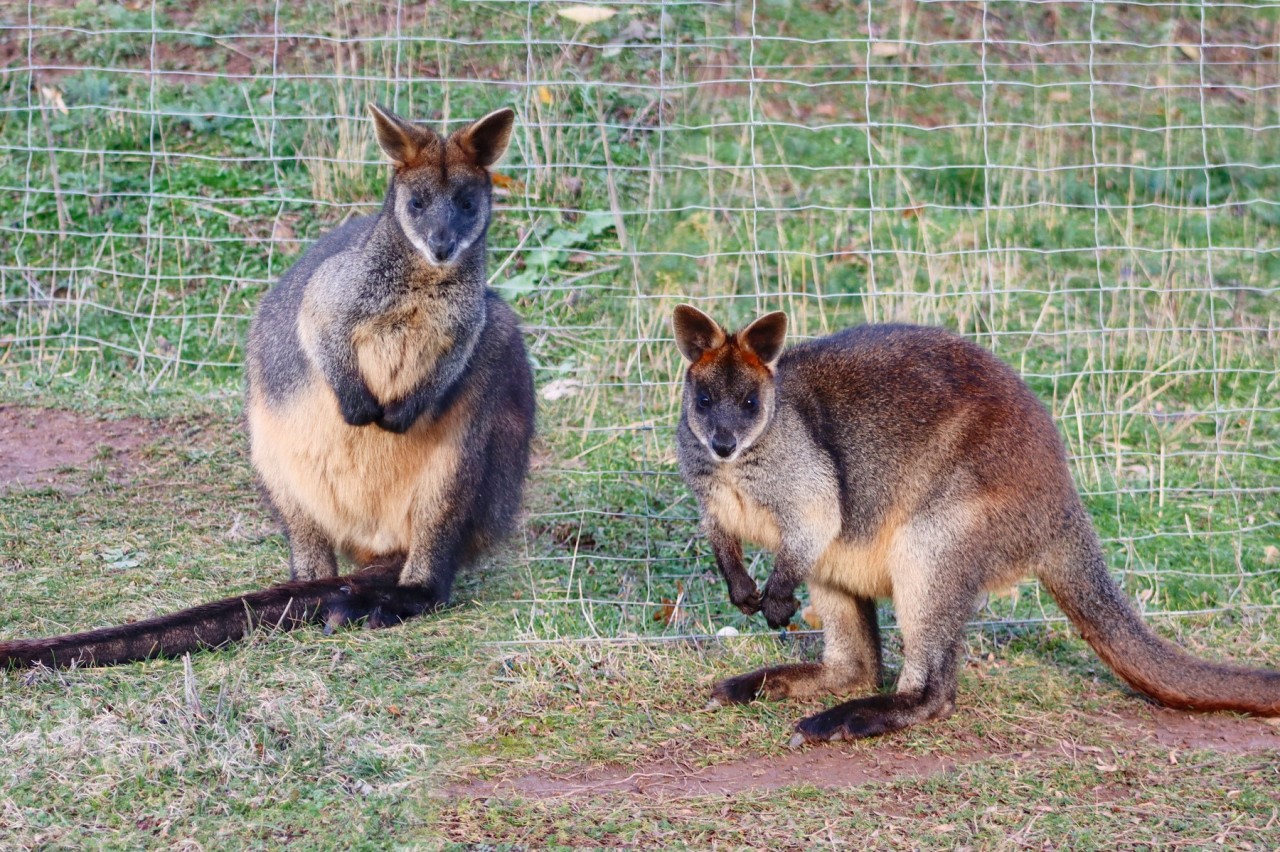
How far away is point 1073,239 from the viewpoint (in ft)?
22.5

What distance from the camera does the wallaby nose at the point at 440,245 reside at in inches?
152

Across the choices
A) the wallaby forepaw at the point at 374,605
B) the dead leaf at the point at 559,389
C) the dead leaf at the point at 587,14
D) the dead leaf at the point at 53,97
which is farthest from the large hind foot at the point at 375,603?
the dead leaf at the point at 53,97

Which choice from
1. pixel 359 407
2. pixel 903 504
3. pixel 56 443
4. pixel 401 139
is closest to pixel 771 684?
pixel 903 504

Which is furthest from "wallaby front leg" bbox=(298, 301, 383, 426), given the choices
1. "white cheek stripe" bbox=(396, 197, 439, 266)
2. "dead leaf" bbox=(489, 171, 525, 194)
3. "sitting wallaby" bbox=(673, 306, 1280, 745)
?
"dead leaf" bbox=(489, 171, 525, 194)

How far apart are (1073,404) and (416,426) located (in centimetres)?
280

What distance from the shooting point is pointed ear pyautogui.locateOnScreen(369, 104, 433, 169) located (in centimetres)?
389

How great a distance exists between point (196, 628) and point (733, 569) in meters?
1.42

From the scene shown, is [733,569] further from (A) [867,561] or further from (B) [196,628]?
(B) [196,628]

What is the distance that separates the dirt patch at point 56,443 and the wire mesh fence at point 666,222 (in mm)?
522

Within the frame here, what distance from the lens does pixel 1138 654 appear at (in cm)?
381

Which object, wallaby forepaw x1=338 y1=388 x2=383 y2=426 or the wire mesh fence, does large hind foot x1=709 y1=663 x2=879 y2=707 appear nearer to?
the wire mesh fence

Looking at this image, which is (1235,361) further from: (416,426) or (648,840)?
(648,840)

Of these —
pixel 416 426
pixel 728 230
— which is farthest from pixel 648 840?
pixel 728 230

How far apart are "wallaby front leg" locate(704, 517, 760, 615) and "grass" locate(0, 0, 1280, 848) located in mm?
299
